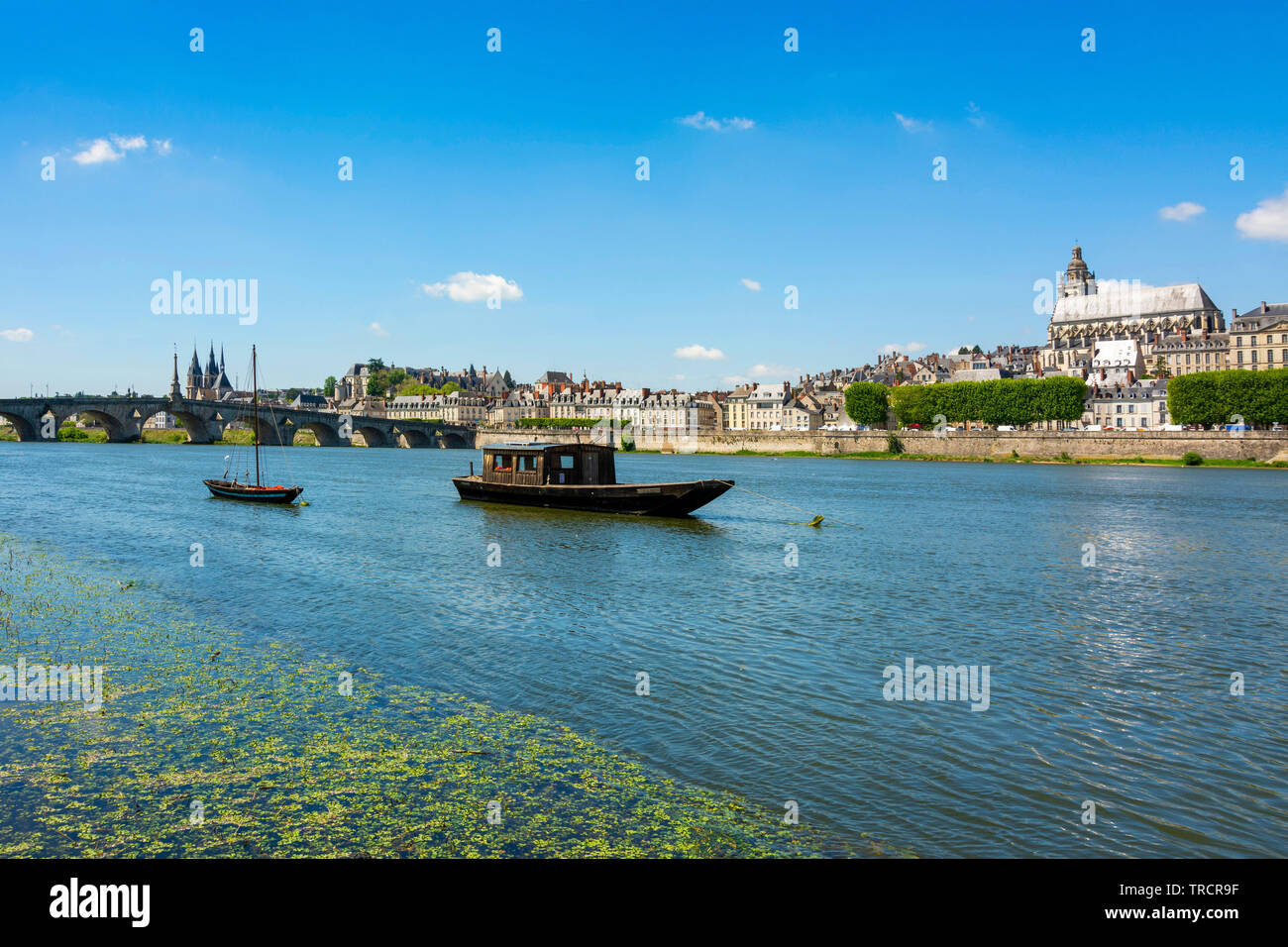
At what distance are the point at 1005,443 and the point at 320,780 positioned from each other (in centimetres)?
13619

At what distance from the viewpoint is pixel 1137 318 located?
196 meters

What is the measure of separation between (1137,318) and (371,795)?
220835mm

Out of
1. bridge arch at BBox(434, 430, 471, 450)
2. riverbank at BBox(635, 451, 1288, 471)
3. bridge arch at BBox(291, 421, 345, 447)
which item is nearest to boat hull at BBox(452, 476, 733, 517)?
riverbank at BBox(635, 451, 1288, 471)

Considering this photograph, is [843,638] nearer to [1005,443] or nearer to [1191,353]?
[1005,443]

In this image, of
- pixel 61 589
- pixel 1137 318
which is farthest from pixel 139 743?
pixel 1137 318

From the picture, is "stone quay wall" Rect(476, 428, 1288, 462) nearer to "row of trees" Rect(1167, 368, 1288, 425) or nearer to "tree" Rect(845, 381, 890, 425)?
"row of trees" Rect(1167, 368, 1288, 425)

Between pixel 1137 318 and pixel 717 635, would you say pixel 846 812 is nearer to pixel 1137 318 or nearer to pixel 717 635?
pixel 717 635

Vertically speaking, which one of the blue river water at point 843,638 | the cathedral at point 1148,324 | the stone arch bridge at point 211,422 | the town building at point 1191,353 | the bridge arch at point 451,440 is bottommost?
the blue river water at point 843,638

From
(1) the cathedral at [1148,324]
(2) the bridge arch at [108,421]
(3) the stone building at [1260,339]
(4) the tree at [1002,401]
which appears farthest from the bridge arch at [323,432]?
(3) the stone building at [1260,339]

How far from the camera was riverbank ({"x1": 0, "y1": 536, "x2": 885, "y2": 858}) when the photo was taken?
31.2 ft

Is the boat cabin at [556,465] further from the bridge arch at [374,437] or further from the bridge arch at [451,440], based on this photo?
the bridge arch at [374,437]

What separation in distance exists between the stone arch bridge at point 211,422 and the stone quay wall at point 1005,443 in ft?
47.8

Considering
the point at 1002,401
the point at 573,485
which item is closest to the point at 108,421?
the point at 573,485

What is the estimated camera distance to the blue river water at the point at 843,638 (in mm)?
11180
